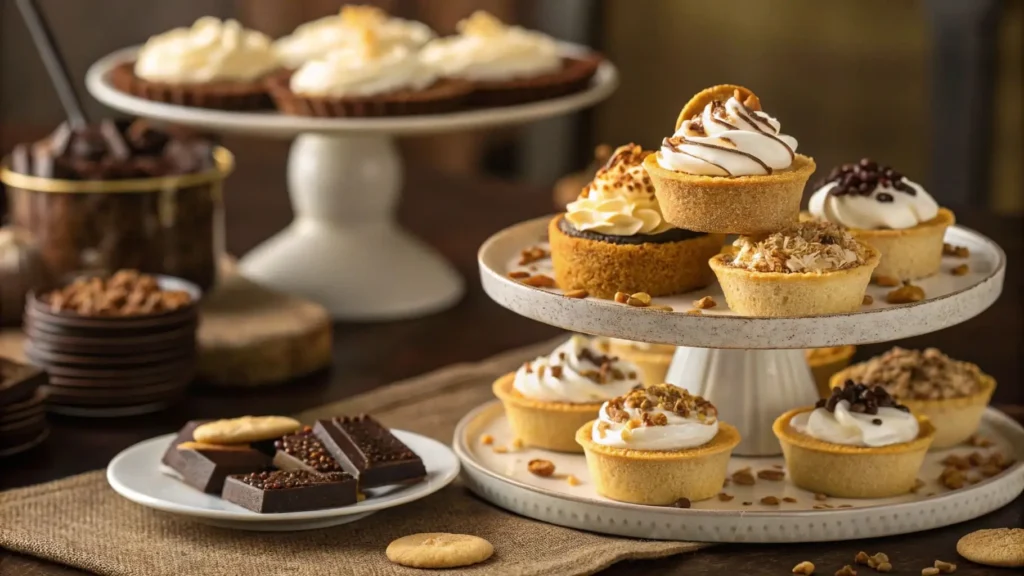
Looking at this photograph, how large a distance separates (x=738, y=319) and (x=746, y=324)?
10 mm

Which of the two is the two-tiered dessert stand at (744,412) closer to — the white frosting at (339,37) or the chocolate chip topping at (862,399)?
the chocolate chip topping at (862,399)

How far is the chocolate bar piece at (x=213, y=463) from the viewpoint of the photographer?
1.89 m

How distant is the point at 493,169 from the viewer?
5098mm

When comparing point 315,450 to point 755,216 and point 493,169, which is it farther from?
point 493,169

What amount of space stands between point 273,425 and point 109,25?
11.4 feet

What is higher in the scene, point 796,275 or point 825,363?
point 796,275

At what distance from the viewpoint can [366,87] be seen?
9.07 feet

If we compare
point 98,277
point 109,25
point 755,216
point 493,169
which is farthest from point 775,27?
point 755,216

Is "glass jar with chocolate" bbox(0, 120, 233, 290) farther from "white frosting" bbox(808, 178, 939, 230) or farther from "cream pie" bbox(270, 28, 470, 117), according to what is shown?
"white frosting" bbox(808, 178, 939, 230)

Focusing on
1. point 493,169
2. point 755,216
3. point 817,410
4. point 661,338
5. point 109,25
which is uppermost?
point 755,216

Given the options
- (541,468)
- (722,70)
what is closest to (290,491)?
(541,468)

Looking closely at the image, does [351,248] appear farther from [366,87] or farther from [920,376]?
[920,376]

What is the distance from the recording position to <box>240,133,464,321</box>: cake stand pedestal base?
2947mm

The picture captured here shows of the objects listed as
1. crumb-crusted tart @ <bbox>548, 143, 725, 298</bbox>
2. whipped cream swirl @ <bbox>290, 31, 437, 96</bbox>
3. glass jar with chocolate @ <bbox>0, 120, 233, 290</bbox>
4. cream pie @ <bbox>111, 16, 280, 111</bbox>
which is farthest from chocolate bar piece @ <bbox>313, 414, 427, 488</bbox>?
cream pie @ <bbox>111, 16, 280, 111</bbox>
